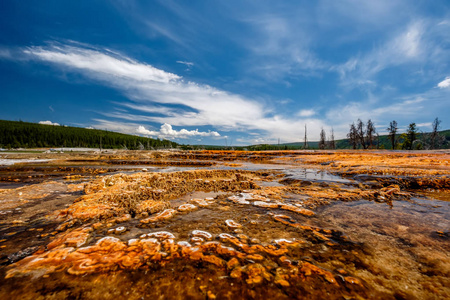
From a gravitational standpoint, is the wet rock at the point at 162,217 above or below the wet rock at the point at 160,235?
below

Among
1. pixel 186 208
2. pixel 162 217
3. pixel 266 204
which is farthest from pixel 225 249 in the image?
pixel 266 204

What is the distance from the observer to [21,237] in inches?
116

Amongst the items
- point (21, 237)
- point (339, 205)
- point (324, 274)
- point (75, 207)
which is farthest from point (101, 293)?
point (339, 205)

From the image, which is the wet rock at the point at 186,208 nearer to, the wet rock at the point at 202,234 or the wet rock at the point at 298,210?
the wet rock at the point at 202,234

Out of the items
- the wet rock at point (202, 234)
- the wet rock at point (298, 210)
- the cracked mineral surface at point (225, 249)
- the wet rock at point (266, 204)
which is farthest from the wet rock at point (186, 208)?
the wet rock at point (298, 210)

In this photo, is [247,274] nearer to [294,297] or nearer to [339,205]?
[294,297]

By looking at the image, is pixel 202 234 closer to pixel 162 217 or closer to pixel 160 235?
pixel 160 235

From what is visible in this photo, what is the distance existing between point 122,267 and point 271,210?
3.36 meters

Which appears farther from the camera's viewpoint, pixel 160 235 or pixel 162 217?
pixel 162 217

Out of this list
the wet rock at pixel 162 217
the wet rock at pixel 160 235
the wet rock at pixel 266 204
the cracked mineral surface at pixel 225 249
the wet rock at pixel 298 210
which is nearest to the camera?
the cracked mineral surface at pixel 225 249

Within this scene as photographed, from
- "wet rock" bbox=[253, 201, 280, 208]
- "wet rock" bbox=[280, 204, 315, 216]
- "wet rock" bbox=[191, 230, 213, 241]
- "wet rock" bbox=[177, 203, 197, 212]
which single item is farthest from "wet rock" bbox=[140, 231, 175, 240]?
"wet rock" bbox=[280, 204, 315, 216]

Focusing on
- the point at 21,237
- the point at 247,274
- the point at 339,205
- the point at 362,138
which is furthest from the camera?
the point at 362,138

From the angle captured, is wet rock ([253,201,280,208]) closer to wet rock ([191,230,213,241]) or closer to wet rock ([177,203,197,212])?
wet rock ([177,203,197,212])

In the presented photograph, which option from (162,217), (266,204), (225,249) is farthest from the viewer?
(266,204)
